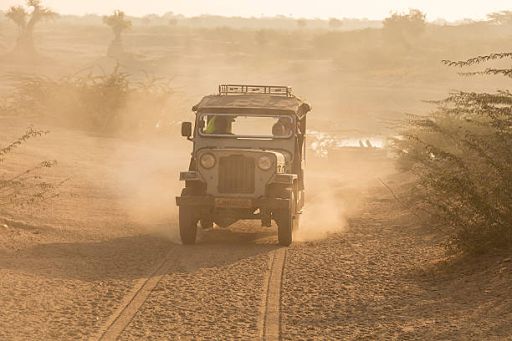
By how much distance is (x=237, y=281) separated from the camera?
902 cm

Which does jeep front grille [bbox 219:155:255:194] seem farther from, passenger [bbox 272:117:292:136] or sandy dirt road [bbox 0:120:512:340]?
passenger [bbox 272:117:292:136]

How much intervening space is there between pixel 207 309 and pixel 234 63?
174ft

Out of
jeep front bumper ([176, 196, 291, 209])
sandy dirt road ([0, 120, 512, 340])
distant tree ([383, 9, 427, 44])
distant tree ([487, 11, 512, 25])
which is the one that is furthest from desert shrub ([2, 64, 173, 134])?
distant tree ([487, 11, 512, 25])

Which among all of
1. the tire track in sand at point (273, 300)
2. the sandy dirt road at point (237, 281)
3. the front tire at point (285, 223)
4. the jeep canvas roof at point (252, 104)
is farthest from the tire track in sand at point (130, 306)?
the jeep canvas roof at point (252, 104)

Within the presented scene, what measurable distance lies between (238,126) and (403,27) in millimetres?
50902

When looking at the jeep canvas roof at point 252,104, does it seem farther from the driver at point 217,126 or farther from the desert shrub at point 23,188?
the desert shrub at point 23,188

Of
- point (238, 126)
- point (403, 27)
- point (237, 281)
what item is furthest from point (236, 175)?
point (403, 27)

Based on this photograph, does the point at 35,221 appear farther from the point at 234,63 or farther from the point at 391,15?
the point at 391,15

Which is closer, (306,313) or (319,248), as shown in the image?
(306,313)

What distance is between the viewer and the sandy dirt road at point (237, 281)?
23.4ft

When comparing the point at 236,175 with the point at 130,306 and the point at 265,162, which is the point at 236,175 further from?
the point at 130,306

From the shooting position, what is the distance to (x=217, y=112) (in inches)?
484

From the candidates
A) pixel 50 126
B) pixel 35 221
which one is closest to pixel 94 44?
pixel 50 126

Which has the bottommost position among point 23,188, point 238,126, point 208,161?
point 23,188
